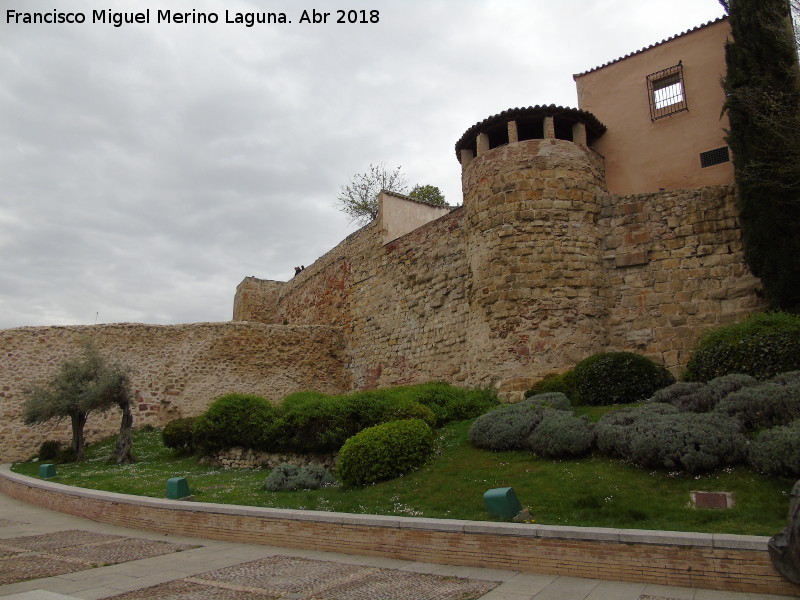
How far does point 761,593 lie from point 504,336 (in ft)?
30.8

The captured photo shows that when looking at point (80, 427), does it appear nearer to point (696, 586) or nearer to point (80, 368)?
point (80, 368)

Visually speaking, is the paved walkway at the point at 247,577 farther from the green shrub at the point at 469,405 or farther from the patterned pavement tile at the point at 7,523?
the green shrub at the point at 469,405

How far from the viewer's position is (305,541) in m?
7.73

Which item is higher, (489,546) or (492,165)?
(492,165)

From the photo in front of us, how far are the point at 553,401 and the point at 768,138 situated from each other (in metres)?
7.33

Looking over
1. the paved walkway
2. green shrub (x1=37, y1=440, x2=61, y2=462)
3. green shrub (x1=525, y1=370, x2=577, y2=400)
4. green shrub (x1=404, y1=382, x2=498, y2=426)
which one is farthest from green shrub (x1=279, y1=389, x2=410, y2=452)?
green shrub (x1=37, y1=440, x2=61, y2=462)

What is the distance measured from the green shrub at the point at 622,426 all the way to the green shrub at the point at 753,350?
2046 millimetres

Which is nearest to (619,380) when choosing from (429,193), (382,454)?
(382,454)

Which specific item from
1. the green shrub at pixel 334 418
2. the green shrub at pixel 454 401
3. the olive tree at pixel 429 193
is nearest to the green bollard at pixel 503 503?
the green shrub at pixel 334 418

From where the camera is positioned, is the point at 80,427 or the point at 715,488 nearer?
the point at 715,488

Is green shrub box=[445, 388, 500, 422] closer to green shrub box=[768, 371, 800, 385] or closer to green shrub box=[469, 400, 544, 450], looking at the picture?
green shrub box=[469, 400, 544, 450]

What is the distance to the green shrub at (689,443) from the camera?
7.29 m

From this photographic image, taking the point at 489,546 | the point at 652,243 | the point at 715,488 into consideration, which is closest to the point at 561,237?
the point at 652,243

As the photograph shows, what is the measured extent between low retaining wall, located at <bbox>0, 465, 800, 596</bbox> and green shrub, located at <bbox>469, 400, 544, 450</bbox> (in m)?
3.15
